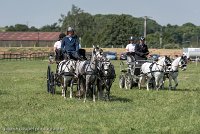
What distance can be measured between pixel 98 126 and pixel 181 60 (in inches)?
492

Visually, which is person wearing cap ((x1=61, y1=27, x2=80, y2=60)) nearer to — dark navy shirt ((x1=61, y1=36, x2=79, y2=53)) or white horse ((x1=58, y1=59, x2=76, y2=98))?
dark navy shirt ((x1=61, y1=36, x2=79, y2=53))

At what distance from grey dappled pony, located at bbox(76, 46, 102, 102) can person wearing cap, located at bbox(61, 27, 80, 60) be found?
1.30 m

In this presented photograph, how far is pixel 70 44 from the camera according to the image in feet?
64.7

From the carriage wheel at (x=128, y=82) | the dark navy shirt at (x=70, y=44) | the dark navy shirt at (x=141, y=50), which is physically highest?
the dark navy shirt at (x=70, y=44)

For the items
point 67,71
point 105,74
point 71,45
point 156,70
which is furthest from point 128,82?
point 105,74

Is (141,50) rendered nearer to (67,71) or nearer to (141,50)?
(141,50)

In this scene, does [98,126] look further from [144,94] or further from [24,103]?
[144,94]

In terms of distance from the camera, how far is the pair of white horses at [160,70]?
23.3 m

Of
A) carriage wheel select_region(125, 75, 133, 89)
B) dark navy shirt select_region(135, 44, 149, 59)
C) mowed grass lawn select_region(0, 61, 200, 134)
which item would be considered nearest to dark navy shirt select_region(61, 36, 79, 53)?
mowed grass lawn select_region(0, 61, 200, 134)

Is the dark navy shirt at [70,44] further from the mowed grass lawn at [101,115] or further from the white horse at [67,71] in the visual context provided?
the mowed grass lawn at [101,115]

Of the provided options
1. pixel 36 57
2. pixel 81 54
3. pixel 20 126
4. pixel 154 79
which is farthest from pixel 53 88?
pixel 36 57

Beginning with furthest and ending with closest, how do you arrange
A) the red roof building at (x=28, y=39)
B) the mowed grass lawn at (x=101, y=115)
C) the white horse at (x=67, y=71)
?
1. the red roof building at (x=28, y=39)
2. the white horse at (x=67, y=71)
3. the mowed grass lawn at (x=101, y=115)

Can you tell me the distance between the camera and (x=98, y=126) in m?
12.3

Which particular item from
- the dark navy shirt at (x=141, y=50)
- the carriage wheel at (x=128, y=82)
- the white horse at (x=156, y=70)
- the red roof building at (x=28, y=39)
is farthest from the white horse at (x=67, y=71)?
the red roof building at (x=28, y=39)
